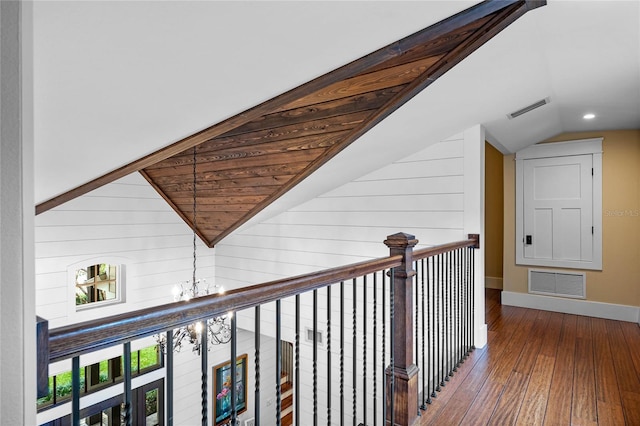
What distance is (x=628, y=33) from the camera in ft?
7.16

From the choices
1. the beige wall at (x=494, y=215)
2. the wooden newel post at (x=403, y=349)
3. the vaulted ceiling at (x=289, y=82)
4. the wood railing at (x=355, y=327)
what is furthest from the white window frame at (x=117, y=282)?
the beige wall at (x=494, y=215)

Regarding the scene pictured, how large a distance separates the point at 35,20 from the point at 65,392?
497 cm

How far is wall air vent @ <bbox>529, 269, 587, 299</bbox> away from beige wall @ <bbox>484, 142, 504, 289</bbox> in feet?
4.04

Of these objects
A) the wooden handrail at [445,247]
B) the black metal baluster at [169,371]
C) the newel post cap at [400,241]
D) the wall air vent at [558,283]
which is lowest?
the wall air vent at [558,283]

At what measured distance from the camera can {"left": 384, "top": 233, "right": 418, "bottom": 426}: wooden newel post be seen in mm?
2158

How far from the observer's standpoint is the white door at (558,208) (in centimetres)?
464

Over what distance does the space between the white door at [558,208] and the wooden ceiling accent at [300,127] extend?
322cm

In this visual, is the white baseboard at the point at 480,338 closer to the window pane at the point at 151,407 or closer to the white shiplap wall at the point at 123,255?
the white shiplap wall at the point at 123,255

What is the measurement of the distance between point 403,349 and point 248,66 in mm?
1777

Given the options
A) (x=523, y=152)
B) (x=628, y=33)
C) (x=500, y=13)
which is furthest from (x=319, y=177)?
(x=523, y=152)

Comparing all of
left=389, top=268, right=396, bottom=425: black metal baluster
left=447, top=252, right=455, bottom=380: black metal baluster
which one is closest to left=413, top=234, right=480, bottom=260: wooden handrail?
left=447, top=252, right=455, bottom=380: black metal baluster

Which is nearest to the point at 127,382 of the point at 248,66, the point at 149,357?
the point at 248,66

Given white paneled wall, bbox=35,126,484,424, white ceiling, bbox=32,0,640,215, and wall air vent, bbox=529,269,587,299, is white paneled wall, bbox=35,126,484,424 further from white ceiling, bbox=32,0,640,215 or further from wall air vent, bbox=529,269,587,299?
wall air vent, bbox=529,269,587,299

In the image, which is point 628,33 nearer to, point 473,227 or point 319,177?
point 473,227
